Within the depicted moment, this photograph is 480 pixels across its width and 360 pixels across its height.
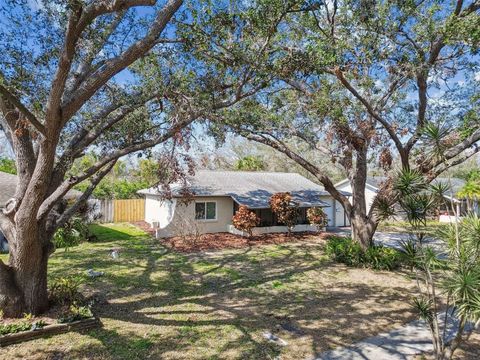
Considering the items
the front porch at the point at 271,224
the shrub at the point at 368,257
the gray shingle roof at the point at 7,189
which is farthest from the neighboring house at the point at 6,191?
the shrub at the point at 368,257

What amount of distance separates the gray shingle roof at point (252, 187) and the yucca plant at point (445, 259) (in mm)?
12743

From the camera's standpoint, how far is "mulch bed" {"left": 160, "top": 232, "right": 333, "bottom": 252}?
16.2 metres

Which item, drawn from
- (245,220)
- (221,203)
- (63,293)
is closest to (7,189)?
(63,293)

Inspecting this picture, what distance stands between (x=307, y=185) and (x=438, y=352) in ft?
64.1

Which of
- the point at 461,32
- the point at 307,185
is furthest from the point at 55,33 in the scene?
the point at 307,185

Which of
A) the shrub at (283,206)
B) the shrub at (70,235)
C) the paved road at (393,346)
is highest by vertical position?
the shrub at (283,206)

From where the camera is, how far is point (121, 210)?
2503cm

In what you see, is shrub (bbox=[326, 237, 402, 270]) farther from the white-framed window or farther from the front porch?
the white-framed window

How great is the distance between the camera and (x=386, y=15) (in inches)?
367

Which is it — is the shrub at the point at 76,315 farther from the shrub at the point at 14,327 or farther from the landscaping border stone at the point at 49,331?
the shrub at the point at 14,327

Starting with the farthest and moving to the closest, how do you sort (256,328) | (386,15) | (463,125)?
(463,125), (386,15), (256,328)

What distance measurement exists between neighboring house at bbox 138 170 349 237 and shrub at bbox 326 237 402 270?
662cm

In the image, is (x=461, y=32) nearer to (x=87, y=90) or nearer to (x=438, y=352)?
(x=438, y=352)

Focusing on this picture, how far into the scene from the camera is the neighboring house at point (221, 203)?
1872 centimetres
